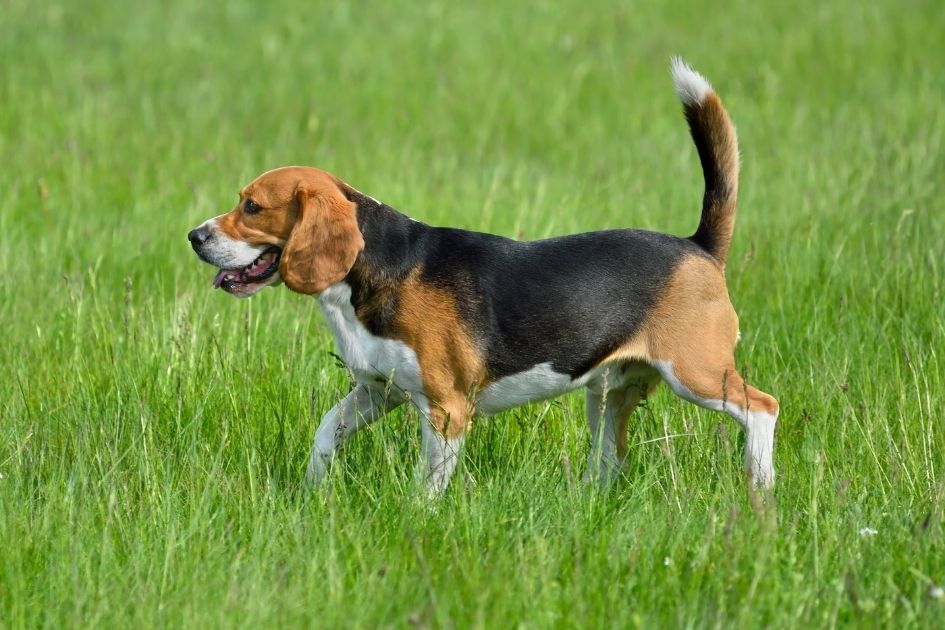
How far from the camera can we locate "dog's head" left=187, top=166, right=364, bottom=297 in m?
4.48

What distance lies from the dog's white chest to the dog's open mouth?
21cm

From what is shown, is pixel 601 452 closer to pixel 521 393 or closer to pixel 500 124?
pixel 521 393

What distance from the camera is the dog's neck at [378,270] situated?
4.59 meters

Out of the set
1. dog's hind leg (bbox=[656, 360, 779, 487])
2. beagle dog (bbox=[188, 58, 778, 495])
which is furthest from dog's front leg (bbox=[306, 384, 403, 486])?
dog's hind leg (bbox=[656, 360, 779, 487])

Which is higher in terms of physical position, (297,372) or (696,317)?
(696,317)

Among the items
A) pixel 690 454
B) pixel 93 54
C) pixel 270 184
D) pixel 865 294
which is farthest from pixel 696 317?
pixel 93 54

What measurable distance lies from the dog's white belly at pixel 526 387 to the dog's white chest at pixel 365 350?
0.29 meters

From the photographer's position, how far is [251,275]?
4.68 meters

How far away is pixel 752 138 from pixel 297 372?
5.58 metres

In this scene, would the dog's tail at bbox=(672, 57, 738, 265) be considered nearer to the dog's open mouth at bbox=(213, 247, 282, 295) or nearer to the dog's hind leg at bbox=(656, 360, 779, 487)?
the dog's hind leg at bbox=(656, 360, 779, 487)

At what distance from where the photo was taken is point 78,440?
467cm

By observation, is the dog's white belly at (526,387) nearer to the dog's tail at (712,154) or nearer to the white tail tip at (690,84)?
the dog's tail at (712,154)

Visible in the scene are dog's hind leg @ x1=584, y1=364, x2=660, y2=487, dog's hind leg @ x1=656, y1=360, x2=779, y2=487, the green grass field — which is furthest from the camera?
dog's hind leg @ x1=584, y1=364, x2=660, y2=487

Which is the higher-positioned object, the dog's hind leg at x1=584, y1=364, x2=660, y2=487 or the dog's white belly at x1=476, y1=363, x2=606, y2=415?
the dog's white belly at x1=476, y1=363, x2=606, y2=415
